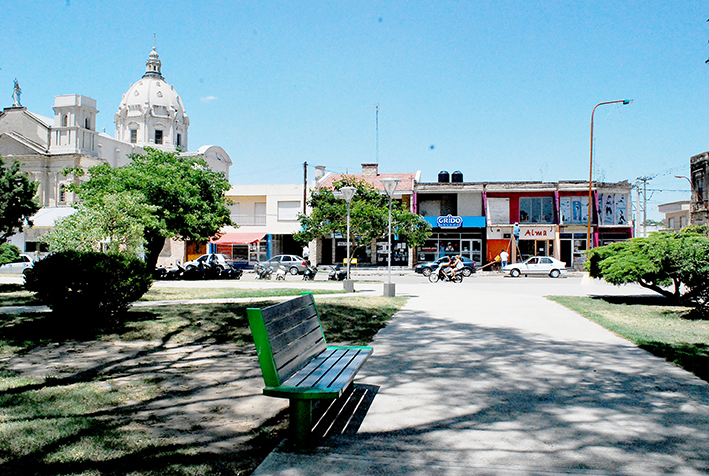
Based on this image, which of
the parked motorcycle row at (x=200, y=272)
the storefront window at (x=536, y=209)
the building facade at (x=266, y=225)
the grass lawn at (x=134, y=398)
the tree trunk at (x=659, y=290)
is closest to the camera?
the grass lawn at (x=134, y=398)

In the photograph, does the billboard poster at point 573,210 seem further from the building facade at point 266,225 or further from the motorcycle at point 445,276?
the building facade at point 266,225

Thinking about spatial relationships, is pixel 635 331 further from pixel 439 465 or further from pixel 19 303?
pixel 19 303

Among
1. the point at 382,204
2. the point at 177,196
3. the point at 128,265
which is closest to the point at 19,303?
the point at 128,265

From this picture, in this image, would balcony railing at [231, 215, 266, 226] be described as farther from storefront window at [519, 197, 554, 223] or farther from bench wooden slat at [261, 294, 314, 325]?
bench wooden slat at [261, 294, 314, 325]

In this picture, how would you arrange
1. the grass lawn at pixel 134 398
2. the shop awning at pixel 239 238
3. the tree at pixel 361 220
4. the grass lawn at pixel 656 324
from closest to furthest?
the grass lawn at pixel 134 398
the grass lawn at pixel 656 324
the tree at pixel 361 220
the shop awning at pixel 239 238

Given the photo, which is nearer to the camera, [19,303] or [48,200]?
[19,303]

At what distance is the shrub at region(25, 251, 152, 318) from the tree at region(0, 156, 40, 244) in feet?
35.8

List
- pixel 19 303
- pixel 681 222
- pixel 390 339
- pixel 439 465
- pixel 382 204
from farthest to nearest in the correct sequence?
pixel 681 222 < pixel 382 204 < pixel 19 303 < pixel 390 339 < pixel 439 465

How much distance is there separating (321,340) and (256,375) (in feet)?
3.27

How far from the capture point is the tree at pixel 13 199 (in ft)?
58.9

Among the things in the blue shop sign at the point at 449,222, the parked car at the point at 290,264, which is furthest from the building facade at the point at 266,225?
the parked car at the point at 290,264

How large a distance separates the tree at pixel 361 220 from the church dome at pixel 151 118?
140 feet

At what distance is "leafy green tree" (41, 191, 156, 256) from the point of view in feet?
50.9

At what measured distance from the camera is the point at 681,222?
78688 mm
